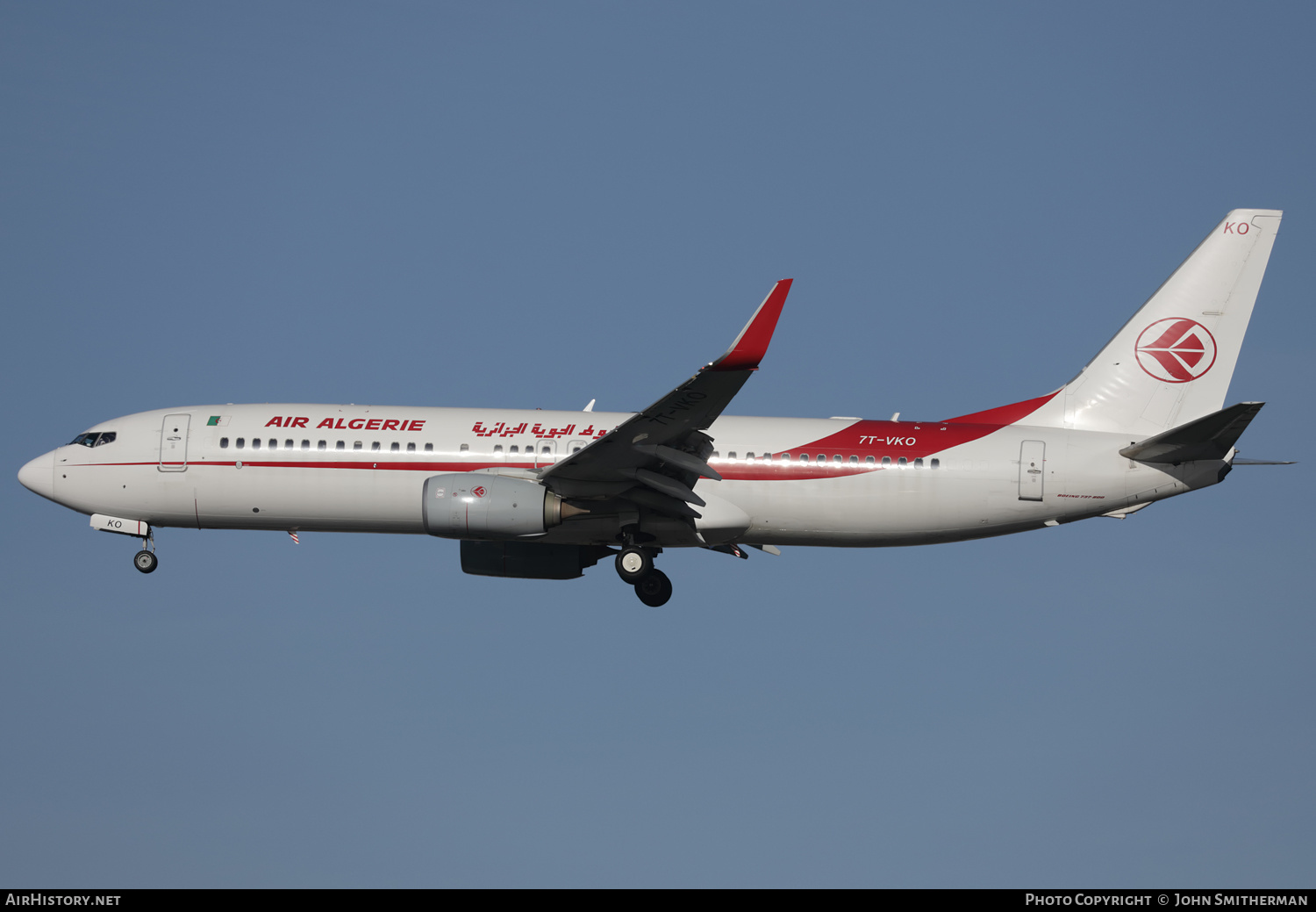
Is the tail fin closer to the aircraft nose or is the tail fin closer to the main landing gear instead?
the main landing gear

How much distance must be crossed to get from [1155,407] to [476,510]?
17.3m

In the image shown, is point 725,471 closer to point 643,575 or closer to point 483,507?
point 643,575

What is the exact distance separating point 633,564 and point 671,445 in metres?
4.11

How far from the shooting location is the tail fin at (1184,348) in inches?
1412

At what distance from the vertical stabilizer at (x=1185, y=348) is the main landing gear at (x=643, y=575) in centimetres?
1094

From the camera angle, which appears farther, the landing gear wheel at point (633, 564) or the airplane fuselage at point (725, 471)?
the landing gear wheel at point (633, 564)

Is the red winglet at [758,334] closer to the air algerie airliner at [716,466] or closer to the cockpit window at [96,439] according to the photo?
the air algerie airliner at [716,466]

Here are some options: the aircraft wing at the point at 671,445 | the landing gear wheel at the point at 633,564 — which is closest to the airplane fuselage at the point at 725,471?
the landing gear wheel at the point at 633,564

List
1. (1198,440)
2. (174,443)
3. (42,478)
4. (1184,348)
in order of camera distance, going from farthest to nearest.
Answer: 1. (42,478)
2. (174,443)
3. (1184,348)
4. (1198,440)

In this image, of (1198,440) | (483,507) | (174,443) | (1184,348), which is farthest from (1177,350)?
(174,443)

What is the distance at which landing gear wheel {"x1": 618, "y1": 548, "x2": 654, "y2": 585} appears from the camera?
1393 inches

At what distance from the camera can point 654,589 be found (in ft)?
118

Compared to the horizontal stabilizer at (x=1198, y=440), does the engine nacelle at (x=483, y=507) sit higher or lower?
lower

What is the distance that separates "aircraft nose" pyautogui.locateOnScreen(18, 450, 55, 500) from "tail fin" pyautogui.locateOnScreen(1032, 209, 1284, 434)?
2598cm
